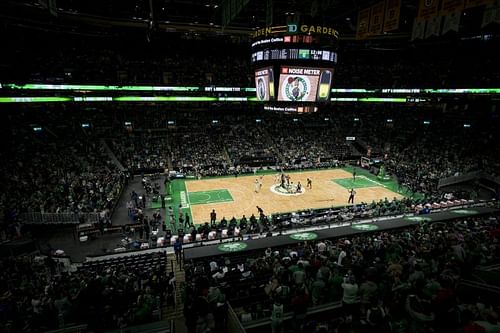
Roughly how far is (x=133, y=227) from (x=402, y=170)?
30014mm

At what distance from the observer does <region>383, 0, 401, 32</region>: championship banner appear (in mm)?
14820

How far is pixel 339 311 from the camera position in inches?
288

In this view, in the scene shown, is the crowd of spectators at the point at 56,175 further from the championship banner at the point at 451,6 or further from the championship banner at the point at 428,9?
the championship banner at the point at 451,6

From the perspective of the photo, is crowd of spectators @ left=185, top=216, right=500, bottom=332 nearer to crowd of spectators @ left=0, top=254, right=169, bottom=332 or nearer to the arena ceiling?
crowd of spectators @ left=0, top=254, right=169, bottom=332

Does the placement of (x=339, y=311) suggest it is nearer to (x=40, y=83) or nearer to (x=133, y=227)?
(x=133, y=227)

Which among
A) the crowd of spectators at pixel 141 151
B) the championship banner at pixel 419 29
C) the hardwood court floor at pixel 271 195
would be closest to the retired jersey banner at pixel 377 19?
the championship banner at pixel 419 29

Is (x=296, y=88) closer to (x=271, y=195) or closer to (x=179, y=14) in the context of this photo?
(x=271, y=195)


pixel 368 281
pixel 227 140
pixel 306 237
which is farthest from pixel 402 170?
pixel 368 281

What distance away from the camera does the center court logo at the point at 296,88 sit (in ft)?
65.1

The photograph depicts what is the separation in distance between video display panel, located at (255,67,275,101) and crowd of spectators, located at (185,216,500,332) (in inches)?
485

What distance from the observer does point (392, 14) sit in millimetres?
15461

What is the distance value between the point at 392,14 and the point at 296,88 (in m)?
6.77

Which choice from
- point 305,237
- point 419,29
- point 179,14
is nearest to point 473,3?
point 419,29

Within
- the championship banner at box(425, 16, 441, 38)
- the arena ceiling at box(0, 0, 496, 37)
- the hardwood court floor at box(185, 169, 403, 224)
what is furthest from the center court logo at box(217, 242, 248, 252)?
the arena ceiling at box(0, 0, 496, 37)
